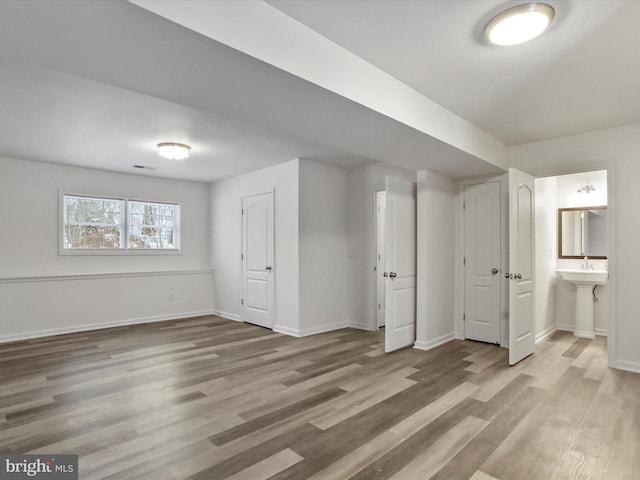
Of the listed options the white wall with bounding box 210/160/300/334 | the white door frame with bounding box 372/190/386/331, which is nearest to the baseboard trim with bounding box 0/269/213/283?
the white wall with bounding box 210/160/300/334

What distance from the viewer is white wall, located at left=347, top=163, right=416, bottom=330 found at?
18.0 ft

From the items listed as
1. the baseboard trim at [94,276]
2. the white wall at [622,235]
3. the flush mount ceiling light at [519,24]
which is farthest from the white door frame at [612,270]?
the baseboard trim at [94,276]

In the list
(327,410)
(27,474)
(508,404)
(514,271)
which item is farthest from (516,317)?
(27,474)

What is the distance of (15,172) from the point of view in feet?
16.9

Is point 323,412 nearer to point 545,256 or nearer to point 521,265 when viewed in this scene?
point 521,265

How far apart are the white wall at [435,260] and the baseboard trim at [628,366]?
1741 mm

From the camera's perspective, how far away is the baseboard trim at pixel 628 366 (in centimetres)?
363

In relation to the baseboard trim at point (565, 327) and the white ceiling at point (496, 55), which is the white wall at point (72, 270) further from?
the baseboard trim at point (565, 327)

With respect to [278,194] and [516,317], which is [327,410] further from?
[278,194]

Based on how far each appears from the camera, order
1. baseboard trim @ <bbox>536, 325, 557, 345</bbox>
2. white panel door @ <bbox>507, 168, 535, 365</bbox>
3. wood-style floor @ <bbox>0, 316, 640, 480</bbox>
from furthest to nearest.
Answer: baseboard trim @ <bbox>536, 325, 557, 345</bbox> → white panel door @ <bbox>507, 168, 535, 365</bbox> → wood-style floor @ <bbox>0, 316, 640, 480</bbox>

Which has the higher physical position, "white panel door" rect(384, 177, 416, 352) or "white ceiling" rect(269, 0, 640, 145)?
"white ceiling" rect(269, 0, 640, 145)

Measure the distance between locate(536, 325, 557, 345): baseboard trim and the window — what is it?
5974mm

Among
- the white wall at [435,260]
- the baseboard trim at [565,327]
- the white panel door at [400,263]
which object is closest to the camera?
the white panel door at [400,263]

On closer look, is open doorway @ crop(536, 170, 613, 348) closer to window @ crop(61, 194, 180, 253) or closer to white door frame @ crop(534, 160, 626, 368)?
white door frame @ crop(534, 160, 626, 368)
